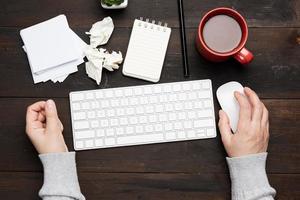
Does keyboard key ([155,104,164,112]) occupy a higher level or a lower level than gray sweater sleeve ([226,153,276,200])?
higher

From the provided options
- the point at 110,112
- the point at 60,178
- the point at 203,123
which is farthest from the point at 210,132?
the point at 60,178

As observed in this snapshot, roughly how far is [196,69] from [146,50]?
122mm

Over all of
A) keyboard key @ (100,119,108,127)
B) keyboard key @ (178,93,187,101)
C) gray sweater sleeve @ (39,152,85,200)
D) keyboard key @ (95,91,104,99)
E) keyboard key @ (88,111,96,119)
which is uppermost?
keyboard key @ (95,91,104,99)

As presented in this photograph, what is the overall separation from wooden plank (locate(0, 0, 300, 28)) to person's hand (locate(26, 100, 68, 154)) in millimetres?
199

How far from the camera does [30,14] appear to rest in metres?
0.95

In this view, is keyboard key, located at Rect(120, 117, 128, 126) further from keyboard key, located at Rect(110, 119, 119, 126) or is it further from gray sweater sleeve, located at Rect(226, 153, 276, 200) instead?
gray sweater sleeve, located at Rect(226, 153, 276, 200)

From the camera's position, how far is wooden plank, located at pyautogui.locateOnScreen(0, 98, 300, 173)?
92 centimetres

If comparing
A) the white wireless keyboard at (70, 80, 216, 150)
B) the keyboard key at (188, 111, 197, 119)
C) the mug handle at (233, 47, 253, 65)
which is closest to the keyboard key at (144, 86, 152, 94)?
the white wireless keyboard at (70, 80, 216, 150)

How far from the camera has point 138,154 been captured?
3.02ft

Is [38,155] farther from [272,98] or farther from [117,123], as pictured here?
[272,98]

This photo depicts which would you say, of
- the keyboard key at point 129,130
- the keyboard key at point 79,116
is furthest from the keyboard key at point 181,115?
the keyboard key at point 79,116

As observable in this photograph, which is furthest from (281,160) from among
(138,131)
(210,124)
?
Answer: (138,131)

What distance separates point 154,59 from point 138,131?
167 mm

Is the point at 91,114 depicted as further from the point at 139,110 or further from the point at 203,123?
the point at 203,123
